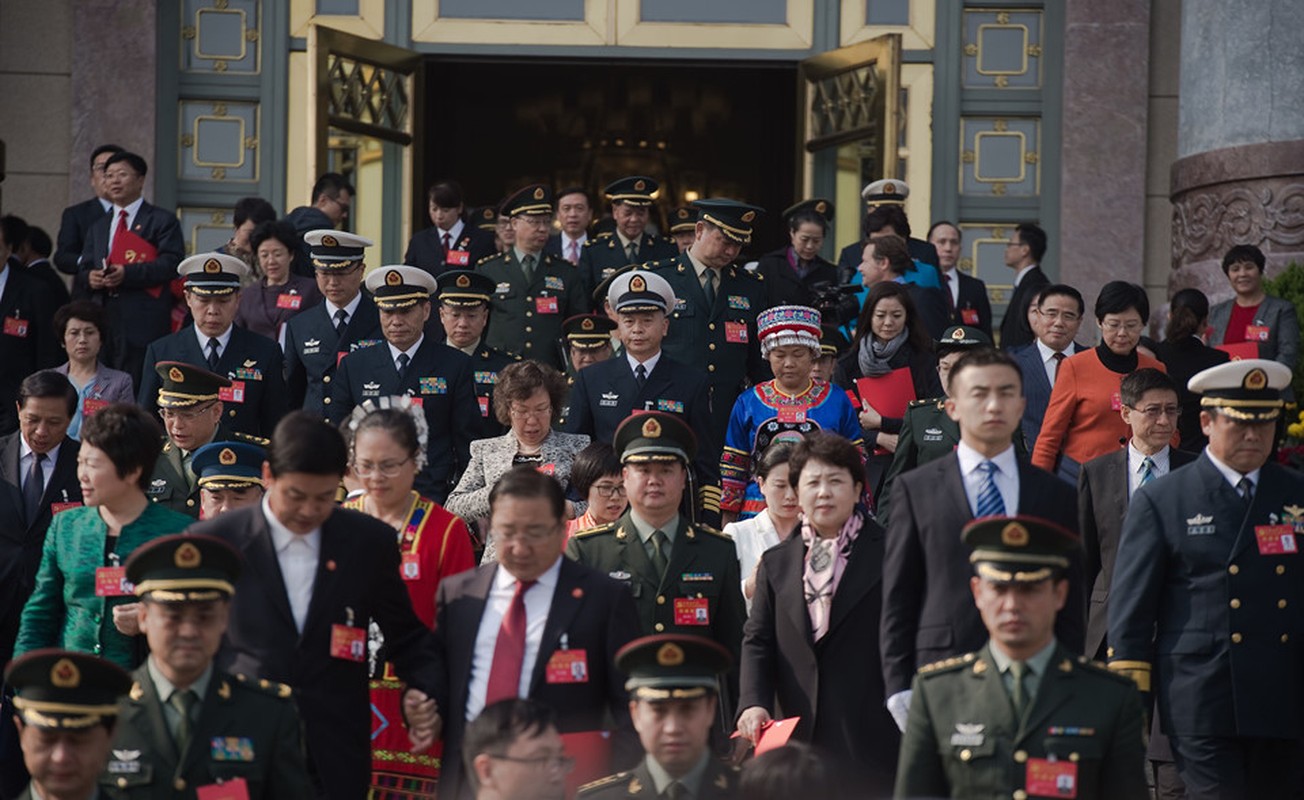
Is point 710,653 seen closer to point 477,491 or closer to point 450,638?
point 450,638

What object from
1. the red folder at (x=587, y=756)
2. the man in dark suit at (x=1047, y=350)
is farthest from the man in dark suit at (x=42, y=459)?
the man in dark suit at (x=1047, y=350)

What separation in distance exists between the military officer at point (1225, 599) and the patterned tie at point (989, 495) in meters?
0.87

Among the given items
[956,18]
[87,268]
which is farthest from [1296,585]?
[956,18]

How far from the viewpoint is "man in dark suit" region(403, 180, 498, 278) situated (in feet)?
45.4

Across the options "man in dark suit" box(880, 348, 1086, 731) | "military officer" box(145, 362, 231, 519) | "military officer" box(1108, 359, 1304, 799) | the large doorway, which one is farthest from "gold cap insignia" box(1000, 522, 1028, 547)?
the large doorway

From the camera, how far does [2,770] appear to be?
798cm

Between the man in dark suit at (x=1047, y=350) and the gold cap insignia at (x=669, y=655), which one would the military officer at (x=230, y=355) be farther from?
the gold cap insignia at (x=669, y=655)

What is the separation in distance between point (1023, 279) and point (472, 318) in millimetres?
4398

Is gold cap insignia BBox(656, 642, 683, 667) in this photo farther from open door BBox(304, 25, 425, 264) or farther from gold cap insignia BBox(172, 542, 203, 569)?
open door BBox(304, 25, 425, 264)

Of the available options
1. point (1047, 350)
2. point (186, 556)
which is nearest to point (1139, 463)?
point (1047, 350)

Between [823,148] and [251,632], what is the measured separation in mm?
10051

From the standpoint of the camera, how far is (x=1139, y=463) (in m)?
9.11

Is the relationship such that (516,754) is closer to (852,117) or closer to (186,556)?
(186,556)

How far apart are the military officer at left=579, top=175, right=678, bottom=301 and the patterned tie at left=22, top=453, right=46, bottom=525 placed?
4.44m
